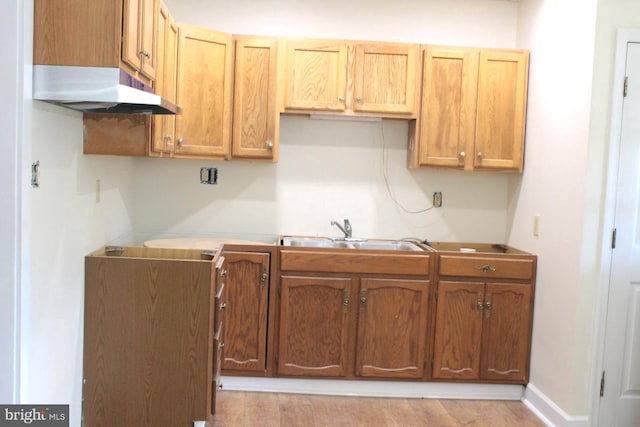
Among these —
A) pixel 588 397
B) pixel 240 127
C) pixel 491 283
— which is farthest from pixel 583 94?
pixel 240 127

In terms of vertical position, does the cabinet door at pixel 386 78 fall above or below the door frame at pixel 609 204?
above

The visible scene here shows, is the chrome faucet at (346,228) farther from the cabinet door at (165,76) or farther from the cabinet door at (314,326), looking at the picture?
the cabinet door at (165,76)

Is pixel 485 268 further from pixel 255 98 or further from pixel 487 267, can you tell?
pixel 255 98

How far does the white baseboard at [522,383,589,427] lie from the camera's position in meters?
3.23

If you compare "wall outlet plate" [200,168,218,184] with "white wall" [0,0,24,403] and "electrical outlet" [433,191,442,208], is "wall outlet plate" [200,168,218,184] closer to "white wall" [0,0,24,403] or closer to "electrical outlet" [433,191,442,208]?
"electrical outlet" [433,191,442,208]

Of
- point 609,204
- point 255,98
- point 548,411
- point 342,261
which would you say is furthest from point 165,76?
point 548,411

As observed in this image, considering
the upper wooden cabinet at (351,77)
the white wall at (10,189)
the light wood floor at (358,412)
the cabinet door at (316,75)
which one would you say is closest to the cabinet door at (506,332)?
the light wood floor at (358,412)

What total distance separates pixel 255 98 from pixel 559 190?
1881mm

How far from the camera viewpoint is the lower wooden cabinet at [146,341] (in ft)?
9.31

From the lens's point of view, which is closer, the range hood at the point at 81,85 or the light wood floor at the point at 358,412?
the range hood at the point at 81,85

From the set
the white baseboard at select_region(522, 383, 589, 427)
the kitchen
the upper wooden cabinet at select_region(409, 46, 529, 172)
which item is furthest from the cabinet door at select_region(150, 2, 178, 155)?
the white baseboard at select_region(522, 383, 589, 427)

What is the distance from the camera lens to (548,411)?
137 inches

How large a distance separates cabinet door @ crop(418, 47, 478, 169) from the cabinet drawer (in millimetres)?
616

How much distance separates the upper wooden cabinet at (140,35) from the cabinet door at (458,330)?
6.93 feet
